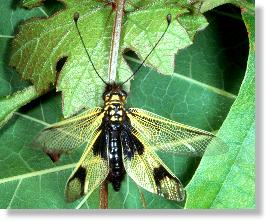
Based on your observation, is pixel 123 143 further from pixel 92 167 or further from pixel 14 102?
pixel 14 102

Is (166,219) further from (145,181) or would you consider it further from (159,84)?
(159,84)

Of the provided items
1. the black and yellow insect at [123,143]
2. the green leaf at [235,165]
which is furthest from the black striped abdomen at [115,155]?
the green leaf at [235,165]

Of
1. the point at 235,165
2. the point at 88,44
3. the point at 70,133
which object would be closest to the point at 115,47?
the point at 88,44

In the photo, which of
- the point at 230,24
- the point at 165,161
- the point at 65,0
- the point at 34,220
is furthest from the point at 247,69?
the point at 34,220

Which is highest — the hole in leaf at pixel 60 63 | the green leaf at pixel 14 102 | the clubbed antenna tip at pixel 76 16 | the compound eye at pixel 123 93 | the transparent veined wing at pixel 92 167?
the clubbed antenna tip at pixel 76 16

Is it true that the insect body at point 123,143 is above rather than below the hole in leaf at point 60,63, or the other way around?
below

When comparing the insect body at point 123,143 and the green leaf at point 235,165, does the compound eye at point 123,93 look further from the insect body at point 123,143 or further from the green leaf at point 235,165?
the green leaf at point 235,165
